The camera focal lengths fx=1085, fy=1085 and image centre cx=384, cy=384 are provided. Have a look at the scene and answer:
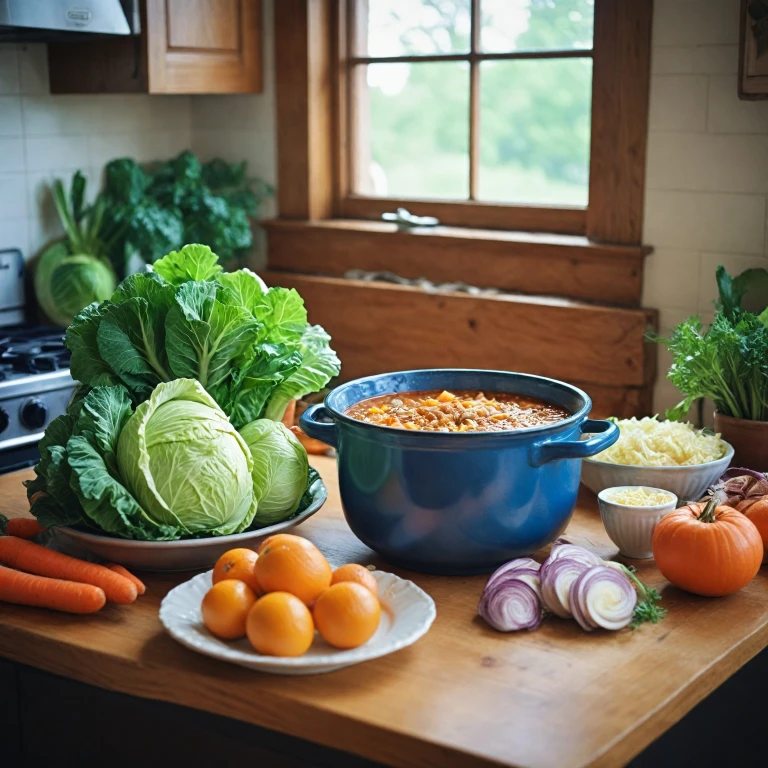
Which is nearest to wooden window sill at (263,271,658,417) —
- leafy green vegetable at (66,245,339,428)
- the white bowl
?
the white bowl

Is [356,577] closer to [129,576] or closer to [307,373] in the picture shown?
[129,576]

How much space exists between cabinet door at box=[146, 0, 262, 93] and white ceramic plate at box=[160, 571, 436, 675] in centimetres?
206

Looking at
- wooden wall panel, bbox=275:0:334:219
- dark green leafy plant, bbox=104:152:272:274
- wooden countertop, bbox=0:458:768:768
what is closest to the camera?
wooden countertop, bbox=0:458:768:768

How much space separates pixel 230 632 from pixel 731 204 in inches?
74.3

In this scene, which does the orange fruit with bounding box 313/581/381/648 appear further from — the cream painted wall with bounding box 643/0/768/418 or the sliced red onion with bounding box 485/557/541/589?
the cream painted wall with bounding box 643/0/768/418

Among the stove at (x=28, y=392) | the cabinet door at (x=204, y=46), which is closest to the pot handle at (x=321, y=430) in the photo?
the stove at (x=28, y=392)

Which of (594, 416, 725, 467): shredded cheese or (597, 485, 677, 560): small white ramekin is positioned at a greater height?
(594, 416, 725, 467): shredded cheese

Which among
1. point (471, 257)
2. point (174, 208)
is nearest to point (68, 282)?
point (174, 208)

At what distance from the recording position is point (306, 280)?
134 inches

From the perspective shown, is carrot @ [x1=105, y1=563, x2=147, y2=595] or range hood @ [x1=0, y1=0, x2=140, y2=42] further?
range hood @ [x1=0, y1=0, x2=140, y2=42]

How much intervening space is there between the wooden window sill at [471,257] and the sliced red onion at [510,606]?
5.26 feet

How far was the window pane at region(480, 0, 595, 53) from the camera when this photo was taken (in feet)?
9.69

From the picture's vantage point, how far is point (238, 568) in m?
1.36

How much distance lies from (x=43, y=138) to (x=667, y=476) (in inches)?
91.8
